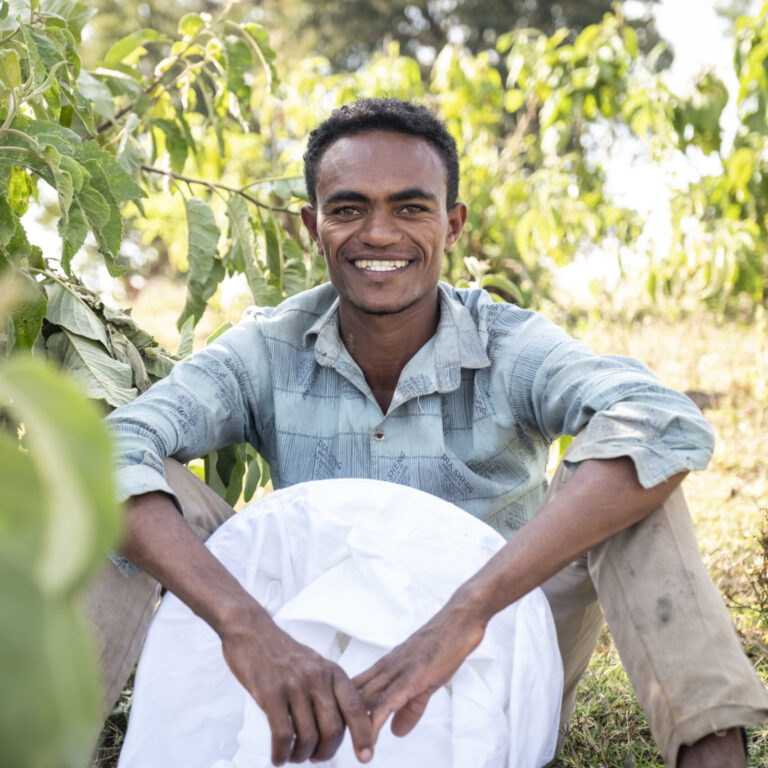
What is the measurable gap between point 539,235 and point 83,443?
12.7 feet

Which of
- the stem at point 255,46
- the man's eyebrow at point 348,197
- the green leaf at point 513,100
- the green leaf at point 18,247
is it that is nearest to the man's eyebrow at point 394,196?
the man's eyebrow at point 348,197

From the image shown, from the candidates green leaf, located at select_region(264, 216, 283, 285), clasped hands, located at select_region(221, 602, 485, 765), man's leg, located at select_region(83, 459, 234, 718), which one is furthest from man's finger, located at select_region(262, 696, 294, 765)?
green leaf, located at select_region(264, 216, 283, 285)

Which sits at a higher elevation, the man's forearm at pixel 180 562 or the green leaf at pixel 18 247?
the green leaf at pixel 18 247

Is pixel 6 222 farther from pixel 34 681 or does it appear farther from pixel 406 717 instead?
pixel 34 681

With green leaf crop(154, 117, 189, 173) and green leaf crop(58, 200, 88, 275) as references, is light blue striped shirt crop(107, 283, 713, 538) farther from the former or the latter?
green leaf crop(154, 117, 189, 173)

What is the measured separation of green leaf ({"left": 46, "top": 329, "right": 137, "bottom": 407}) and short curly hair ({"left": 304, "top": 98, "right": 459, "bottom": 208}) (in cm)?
52

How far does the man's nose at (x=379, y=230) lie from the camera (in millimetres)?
1762

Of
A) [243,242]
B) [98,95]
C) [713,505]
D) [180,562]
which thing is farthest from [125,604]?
[713,505]

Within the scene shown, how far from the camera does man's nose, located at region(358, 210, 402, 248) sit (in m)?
1.76

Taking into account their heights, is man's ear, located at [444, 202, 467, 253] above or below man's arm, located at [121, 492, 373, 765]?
above

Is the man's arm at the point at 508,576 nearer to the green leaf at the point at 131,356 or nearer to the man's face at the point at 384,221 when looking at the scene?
the man's face at the point at 384,221

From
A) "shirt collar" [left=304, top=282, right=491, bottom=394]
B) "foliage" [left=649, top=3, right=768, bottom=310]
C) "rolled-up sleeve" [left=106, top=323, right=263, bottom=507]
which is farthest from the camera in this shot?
"foliage" [left=649, top=3, right=768, bottom=310]

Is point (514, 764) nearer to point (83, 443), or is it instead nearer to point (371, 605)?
point (371, 605)

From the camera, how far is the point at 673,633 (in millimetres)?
1225
